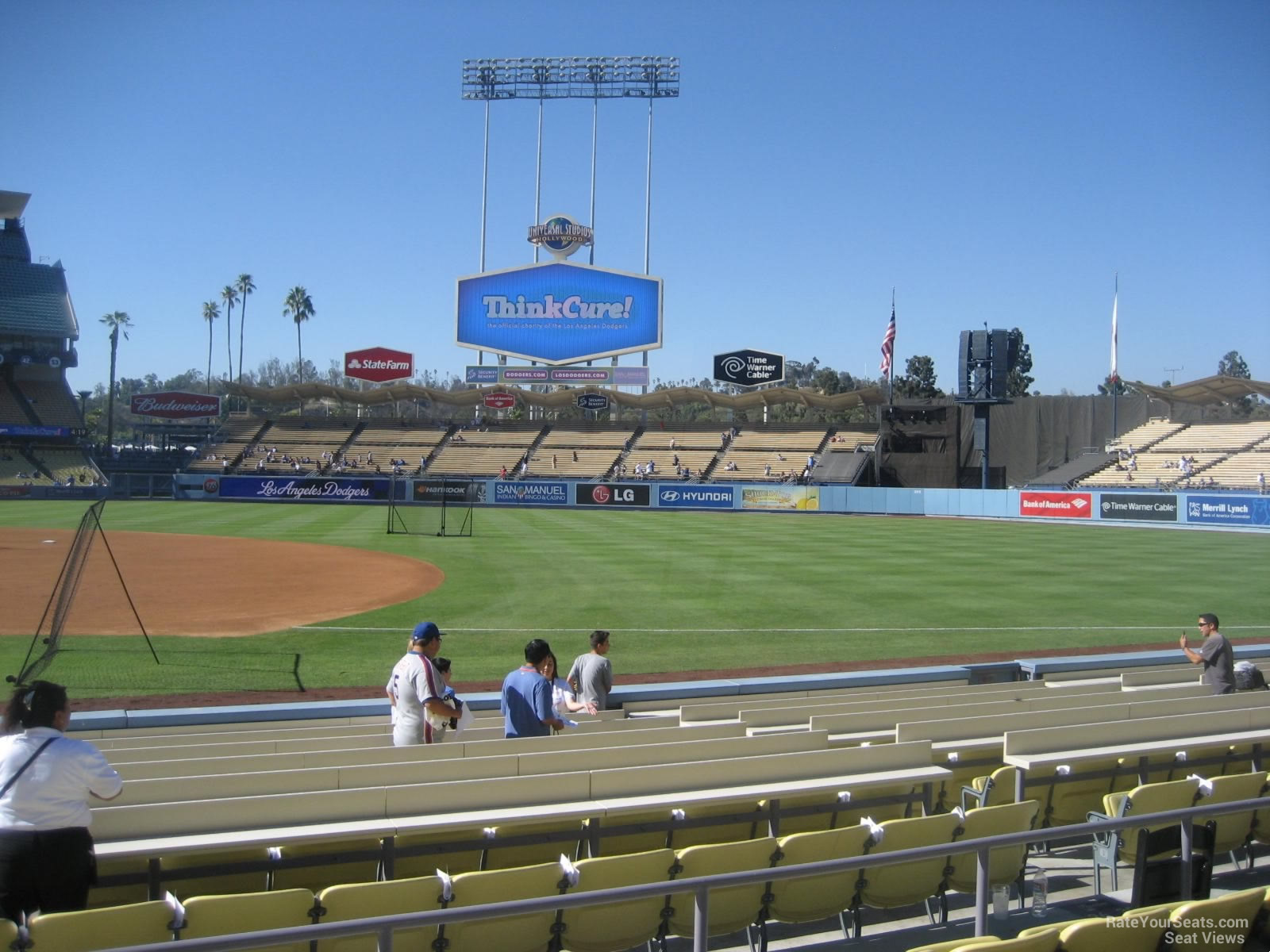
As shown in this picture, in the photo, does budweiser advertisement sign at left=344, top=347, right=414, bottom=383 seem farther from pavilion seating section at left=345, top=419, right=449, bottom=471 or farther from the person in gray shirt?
the person in gray shirt

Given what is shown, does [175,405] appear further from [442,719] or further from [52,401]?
[442,719]

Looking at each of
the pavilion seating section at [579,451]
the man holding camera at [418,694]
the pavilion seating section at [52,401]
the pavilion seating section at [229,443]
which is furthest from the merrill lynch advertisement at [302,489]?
the man holding camera at [418,694]

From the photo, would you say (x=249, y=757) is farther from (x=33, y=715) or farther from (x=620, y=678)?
(x=620, y=678)

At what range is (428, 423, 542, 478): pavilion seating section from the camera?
69.6m

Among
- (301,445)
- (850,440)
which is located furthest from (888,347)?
(301,445)

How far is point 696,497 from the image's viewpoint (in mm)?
61094

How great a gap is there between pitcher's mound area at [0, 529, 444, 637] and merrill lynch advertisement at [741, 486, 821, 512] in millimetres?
30567

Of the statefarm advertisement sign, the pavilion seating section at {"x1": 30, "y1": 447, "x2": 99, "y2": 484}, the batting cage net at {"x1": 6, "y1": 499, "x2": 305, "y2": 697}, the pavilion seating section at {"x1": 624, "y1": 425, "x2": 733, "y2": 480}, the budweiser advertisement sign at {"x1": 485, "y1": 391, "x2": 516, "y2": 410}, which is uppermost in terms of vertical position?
the budweiser advertisement sign at {"x1": 485, "y1": 391, "x2": 516, "y2": 410}

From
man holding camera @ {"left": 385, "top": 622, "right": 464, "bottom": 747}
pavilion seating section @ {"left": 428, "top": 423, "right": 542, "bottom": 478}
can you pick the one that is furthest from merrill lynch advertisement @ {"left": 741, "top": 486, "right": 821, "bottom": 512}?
man holding camera @ {"left": 385, "top": 622, "right": 464, "bottom": 747}

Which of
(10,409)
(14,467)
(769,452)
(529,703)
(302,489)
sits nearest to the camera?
(529,703)

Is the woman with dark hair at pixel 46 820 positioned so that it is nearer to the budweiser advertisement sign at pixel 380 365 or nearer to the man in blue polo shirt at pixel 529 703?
the man in blue polo shirt at pixel 529 703

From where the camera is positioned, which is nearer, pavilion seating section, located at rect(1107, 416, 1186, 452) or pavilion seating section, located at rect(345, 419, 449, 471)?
pavilion seating section, located at rect(1107, 416, 1186, 452)

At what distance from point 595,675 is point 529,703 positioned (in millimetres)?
2004

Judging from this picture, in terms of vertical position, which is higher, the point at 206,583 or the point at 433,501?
the point at 433,501
